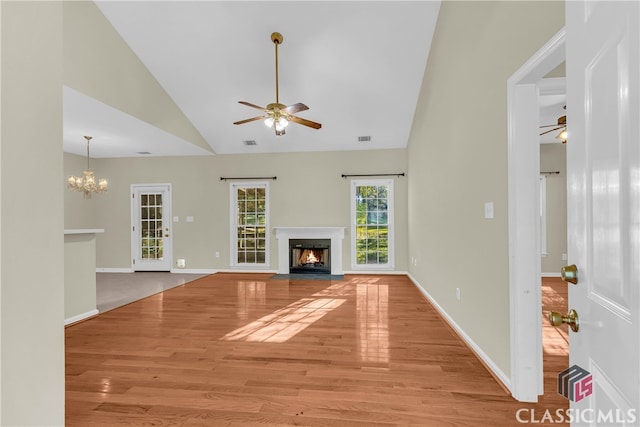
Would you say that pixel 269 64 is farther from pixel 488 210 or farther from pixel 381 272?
pixel 381 272

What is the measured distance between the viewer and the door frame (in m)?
1.98

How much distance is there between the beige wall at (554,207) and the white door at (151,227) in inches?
320

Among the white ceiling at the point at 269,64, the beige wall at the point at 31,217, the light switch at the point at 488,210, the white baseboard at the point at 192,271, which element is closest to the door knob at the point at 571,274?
the light switch at the point at 488,210

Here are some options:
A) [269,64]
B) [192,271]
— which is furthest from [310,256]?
[269,64]

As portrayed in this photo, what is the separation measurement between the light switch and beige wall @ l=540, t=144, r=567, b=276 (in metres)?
5.22

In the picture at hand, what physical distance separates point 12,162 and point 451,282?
3.48 meters

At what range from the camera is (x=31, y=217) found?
1.30 meters

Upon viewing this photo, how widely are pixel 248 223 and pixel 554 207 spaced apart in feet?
21.2

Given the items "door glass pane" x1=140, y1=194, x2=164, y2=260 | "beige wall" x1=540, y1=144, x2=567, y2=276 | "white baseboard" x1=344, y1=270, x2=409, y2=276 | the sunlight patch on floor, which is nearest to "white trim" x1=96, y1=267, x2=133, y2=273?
"door glass pane" x1=140, y1=194, x2=164, y2=260

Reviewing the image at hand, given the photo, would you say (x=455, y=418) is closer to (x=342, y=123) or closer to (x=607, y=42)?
(x=607, y=42)

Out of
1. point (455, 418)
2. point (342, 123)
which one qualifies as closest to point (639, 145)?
point (455, 418)

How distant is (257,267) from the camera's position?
22.8ft

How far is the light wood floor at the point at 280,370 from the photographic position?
1884 millimetres

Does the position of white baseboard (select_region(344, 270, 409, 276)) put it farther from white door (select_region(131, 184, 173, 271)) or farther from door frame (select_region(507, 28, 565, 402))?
door frame (select_region(507, 28, 565, 402))
